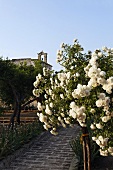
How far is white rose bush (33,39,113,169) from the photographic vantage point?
3.72m

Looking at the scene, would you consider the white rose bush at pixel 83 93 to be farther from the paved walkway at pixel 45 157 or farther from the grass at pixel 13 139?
the grass at pixel 13 139

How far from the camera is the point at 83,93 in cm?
364

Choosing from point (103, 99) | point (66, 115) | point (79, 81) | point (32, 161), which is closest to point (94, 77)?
point (103, 99)

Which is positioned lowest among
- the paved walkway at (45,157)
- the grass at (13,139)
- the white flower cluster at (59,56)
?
the paved walkway at (45,157)

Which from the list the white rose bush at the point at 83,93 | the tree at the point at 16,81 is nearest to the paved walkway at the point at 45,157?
the white rose bush at the point at 83,93

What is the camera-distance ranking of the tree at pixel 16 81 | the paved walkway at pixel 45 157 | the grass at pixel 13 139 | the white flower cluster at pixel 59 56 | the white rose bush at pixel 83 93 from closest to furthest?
the white rose bush at pixel 83 93
the white flower cluster at pixel 59 56
the paved walkway at pixel 45 157
the grass at pixel 13 139
the tree at pixel 16 81

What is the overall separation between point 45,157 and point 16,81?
8.23 metres

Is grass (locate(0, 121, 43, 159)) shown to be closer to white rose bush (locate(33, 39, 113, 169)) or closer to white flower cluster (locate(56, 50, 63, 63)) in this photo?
white rose bush (locate(33, 39, 113, 169))

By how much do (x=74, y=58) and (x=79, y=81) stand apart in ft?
2.99

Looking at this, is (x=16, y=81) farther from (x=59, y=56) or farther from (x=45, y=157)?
(x=59, y=56)

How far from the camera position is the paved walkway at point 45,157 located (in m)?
7.36

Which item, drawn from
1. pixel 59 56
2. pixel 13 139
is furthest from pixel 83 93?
pixel 13 139

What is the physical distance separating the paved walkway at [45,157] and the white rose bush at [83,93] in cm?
291

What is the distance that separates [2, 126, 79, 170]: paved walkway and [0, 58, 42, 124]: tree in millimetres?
4033
